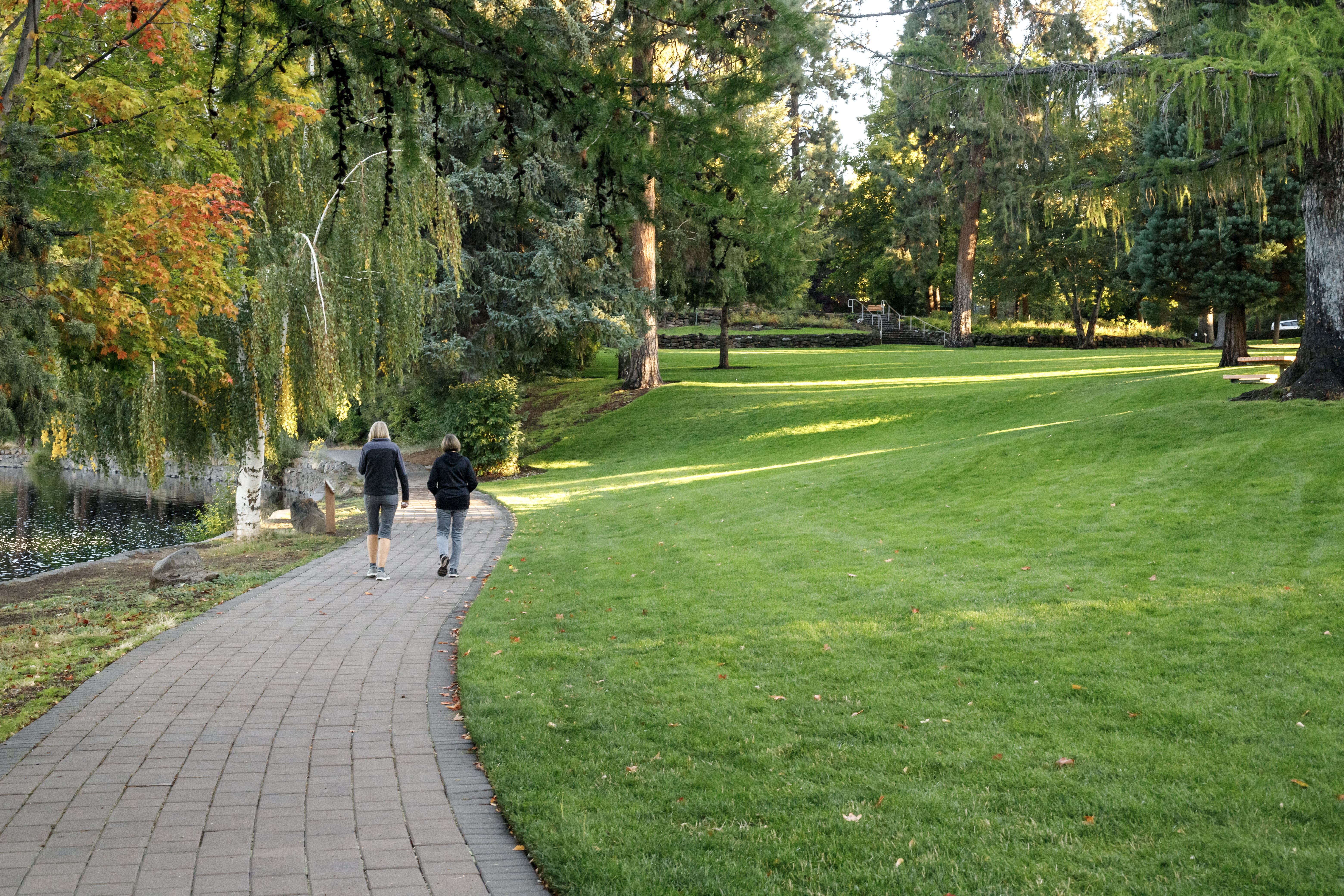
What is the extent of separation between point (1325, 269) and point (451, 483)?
45.0 feet

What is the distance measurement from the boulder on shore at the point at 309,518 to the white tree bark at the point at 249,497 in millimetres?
641

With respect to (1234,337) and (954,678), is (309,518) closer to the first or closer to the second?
(954,678)

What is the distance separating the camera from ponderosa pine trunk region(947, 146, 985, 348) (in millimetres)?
46375

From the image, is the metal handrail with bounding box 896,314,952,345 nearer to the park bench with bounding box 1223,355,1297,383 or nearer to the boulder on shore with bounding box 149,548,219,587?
the park bench with bounding box 1223,355,1297,383

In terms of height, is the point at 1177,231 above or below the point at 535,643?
above

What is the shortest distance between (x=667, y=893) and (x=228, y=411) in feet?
43.8

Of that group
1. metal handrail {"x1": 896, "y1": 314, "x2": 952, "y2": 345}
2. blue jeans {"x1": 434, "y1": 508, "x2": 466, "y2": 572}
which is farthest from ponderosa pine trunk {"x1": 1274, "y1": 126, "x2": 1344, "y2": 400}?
metal handrail {"x1": 896, "y1": 314, "x2": 952, "y2": 345}

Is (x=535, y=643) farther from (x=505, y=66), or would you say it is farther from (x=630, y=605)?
(x=505, y=66)

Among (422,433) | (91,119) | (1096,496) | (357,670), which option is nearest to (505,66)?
(357,670)

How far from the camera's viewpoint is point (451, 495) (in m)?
12.1

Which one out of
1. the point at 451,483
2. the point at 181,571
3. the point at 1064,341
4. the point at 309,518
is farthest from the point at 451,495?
the point at 1064,341

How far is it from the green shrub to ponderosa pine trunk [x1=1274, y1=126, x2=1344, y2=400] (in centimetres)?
2008

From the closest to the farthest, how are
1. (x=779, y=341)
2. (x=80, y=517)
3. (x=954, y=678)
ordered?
1. (x=954, y=678)
2. (x=80, y=517)
3. (x=779, y=341)

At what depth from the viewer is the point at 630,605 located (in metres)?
9.73
